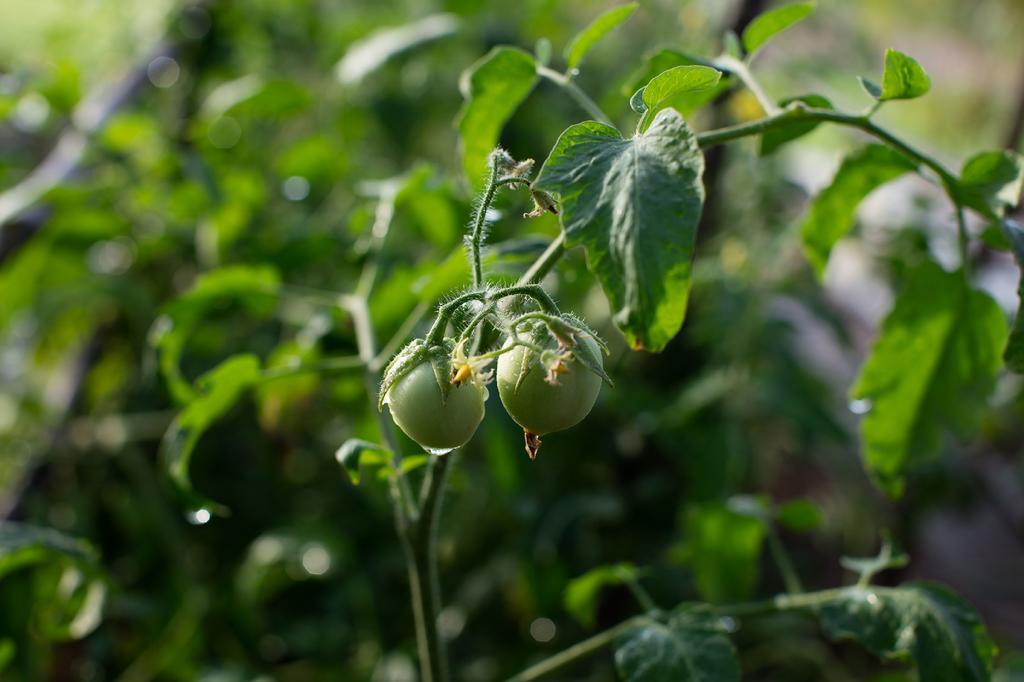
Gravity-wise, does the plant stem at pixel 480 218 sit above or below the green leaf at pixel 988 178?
below

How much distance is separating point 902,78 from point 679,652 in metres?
0.36

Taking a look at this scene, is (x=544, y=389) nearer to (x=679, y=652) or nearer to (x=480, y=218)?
(x=480, y=218)

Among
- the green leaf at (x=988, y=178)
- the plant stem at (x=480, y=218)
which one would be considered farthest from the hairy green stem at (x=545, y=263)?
the green leaf at (x=988, y=178)

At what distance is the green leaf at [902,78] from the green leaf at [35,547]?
65 cm

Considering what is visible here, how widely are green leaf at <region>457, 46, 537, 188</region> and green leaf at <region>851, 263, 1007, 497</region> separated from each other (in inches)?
12.7

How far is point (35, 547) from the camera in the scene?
0.68 metres

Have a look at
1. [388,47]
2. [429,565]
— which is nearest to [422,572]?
[429,565]

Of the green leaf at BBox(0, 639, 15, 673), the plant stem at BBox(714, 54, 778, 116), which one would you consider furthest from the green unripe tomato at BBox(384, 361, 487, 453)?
the green leaf at BBox(0, 639, 15, 673)

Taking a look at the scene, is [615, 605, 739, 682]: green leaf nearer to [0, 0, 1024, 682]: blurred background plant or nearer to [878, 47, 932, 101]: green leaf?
[0, 0, 1024, 682]: blurred background plant

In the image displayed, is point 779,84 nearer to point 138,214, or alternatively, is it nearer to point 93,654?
point 138,214

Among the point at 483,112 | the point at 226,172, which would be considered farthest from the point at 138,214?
the point at 483,112

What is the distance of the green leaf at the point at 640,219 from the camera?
0.38 m

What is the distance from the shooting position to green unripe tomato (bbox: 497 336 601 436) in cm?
43

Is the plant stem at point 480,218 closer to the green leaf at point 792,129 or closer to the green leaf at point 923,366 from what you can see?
the green leaf at point 792,129
